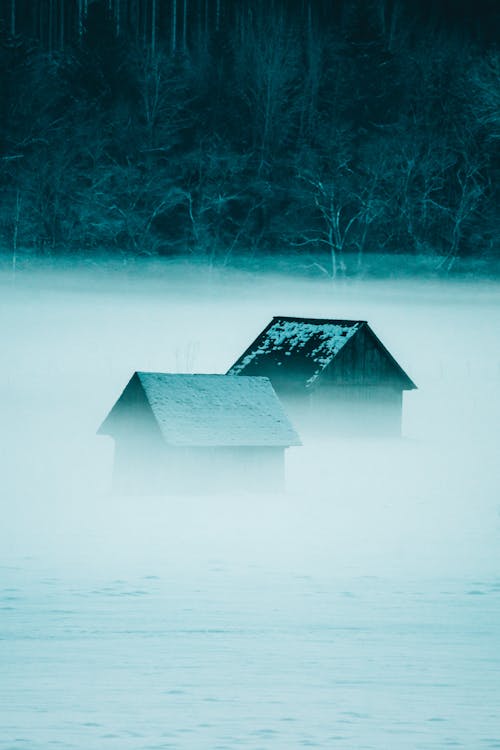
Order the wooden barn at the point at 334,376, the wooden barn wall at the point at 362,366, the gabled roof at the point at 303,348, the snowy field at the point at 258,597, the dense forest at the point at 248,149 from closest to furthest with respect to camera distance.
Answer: the snowy field at the point at 258,597
the wooden barn at the point at 334,376
the gabled roof at the point at 303,348
the wooden barn wall at the point at 362,366
the dense forest at the point at 248,149

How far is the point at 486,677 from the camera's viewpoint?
1734 cm

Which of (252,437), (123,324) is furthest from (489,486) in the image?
(123,324)

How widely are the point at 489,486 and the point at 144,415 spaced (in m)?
8.93

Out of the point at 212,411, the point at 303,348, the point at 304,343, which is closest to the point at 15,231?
the point at 304,343

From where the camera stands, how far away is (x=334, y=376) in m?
42.9

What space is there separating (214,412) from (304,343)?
11.1 m

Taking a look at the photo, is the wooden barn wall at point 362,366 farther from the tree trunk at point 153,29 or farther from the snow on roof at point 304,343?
the tree trunk at point 153,29

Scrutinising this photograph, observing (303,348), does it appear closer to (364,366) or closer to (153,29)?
(364,366)

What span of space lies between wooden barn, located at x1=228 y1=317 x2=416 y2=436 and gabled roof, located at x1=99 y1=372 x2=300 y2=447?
8.07 m

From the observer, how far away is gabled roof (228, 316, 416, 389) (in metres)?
42.8

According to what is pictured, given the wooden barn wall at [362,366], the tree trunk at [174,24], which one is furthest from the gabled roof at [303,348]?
the tree trunk at [174,24]

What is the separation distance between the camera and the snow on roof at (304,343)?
4281 cm

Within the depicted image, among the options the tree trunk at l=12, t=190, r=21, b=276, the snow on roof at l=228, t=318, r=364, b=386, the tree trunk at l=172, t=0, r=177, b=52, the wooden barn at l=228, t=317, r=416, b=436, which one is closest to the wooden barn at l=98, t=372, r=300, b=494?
the wooden barn at l=228, t=317, r=416, b=436

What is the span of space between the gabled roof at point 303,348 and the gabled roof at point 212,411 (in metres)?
8.27
